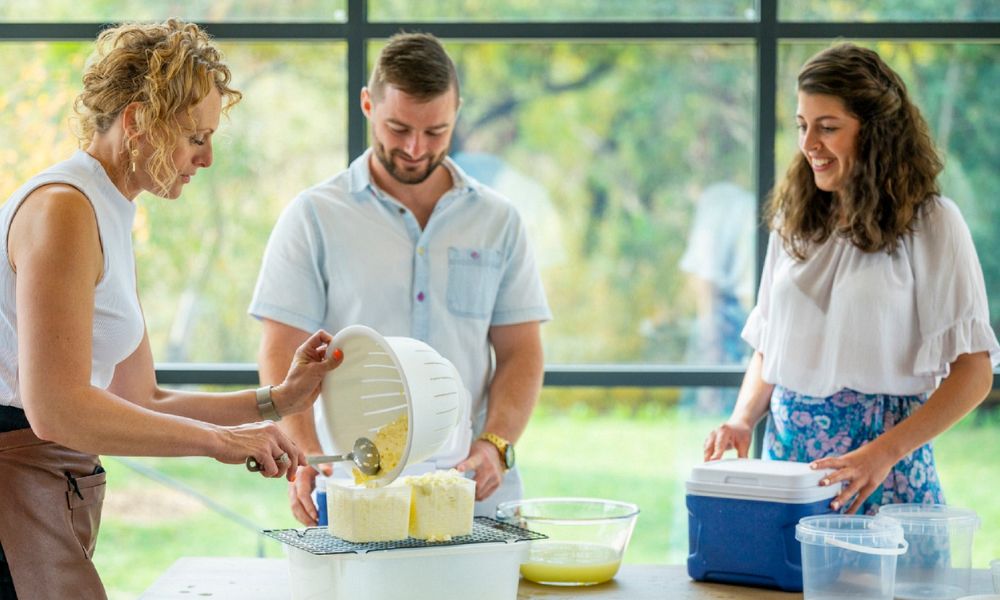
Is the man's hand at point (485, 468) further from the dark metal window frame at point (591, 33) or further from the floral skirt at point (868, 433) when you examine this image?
the dark metal window frame at point (591, 33)

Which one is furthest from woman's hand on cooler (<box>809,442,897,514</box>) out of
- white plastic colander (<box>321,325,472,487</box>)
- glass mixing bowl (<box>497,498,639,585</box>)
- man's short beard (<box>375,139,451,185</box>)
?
man's short beard (<box>375,139,451,185</box>)

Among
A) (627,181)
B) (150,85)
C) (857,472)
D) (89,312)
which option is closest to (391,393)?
(89,312)

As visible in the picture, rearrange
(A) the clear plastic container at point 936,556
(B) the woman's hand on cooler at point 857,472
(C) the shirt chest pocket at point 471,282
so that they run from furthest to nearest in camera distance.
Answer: (C) the shirt chest pocket at point 471,282 < (B) the woman's hand on cooler at point 857,472 < (A) the clear plastic container at point 936,556

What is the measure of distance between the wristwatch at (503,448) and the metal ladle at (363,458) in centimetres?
61

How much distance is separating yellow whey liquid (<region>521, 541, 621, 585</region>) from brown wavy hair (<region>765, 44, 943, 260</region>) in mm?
844

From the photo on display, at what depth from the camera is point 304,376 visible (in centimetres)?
208

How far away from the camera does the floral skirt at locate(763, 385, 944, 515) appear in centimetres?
233

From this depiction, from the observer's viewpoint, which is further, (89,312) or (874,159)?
(874,159)

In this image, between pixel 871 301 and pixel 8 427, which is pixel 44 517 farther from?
pixel 871 301

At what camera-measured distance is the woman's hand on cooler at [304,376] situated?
2.07 meters

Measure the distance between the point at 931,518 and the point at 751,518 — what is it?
29 cm

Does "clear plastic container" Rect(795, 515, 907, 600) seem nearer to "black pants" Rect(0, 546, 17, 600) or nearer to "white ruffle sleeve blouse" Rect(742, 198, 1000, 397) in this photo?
"white ruffle sleeve blouse" Rect(742, 198, 1000, 397)

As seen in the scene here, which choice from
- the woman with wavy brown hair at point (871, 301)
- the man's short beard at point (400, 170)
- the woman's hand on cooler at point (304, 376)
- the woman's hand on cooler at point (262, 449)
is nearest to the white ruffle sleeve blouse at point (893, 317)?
the woman with wavy brown hair at point (871, 301)

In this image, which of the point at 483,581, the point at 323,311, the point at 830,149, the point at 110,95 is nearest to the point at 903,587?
the point at 483,581
